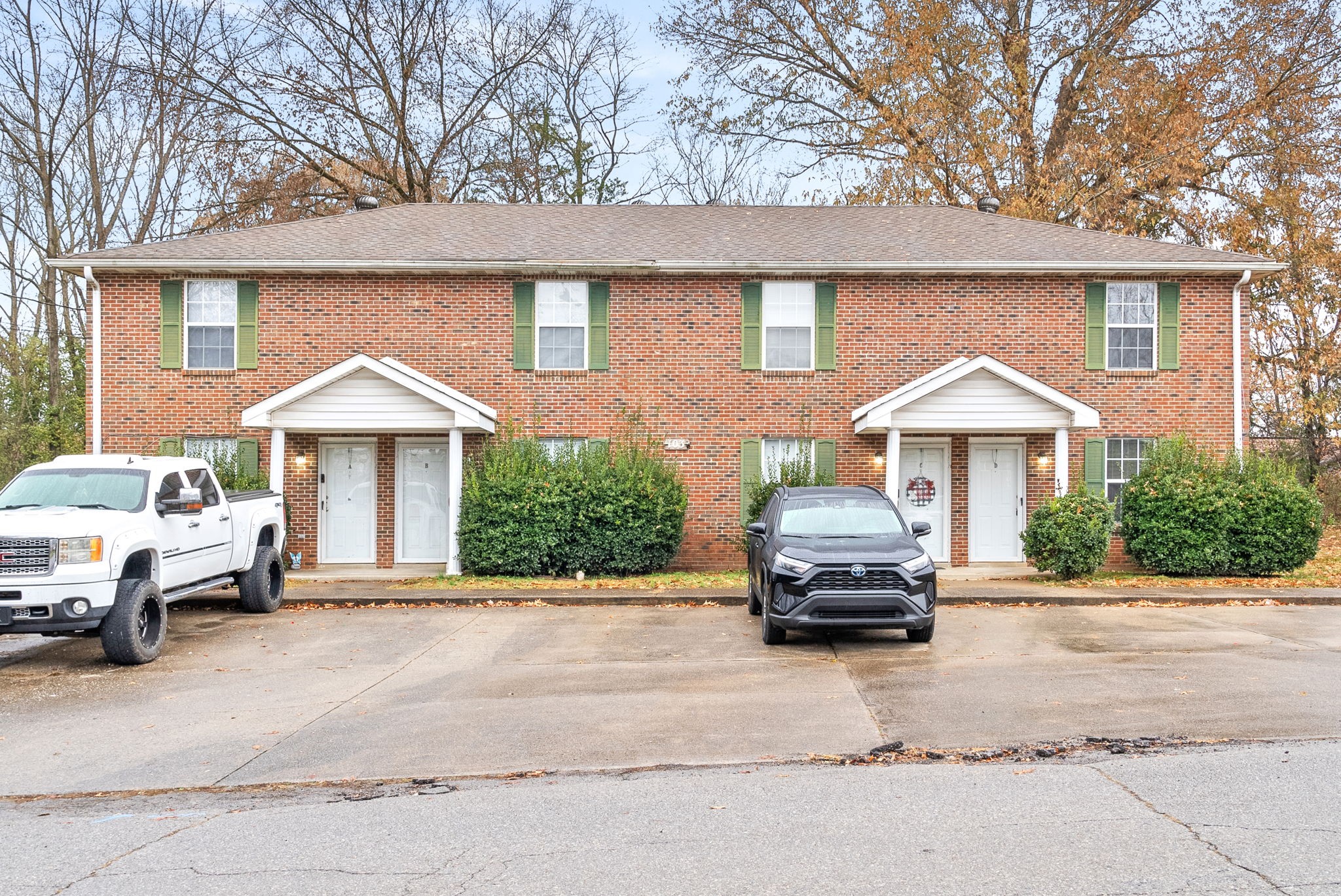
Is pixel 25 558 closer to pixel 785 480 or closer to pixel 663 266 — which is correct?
pixel 785 480

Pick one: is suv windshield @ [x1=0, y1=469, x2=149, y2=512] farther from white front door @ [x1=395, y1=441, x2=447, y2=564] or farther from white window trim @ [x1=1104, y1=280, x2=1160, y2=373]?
white window trim @ [x1=1104, y1=280, x2=1160, y2=373]

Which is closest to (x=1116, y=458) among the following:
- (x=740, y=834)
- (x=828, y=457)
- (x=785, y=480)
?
(x=828, y=457)

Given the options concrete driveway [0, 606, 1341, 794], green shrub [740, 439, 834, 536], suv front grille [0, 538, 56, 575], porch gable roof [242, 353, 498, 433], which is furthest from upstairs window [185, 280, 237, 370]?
suv front grille [0, 538, 56, 575]

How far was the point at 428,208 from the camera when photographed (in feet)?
72.6

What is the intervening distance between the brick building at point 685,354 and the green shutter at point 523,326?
0.03 metres

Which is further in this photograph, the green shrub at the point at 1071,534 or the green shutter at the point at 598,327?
the green shutter at the point at 598,327

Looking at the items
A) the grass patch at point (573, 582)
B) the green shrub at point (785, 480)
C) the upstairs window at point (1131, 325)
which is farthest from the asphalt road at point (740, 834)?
the upstairs window at point (1131, 325)

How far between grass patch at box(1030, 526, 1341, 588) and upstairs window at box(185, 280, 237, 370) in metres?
13.9

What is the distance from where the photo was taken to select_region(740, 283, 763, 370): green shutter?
18.5 meters

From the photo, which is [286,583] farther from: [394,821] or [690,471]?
[394,821]

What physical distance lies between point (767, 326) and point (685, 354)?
1.52 meters

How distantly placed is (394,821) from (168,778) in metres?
1.92

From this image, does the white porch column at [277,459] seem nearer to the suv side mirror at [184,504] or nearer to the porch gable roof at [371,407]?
the porch gable roof at [371,407]

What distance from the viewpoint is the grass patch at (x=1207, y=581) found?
15.7m
